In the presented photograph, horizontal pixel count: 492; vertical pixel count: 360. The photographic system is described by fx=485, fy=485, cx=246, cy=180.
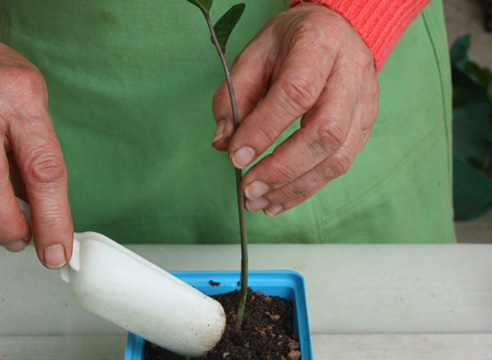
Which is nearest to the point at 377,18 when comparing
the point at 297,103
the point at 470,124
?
the point at 297,103

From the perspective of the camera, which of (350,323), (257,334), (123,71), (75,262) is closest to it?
(75,262)

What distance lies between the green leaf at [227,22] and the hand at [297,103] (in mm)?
76

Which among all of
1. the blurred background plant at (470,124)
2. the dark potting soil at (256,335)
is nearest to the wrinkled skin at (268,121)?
the dark potting soil at (256,335)

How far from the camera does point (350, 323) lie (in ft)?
2.19

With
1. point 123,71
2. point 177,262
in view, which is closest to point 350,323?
point 177,262

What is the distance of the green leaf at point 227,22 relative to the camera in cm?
47

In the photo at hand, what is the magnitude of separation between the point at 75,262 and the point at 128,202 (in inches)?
17.8

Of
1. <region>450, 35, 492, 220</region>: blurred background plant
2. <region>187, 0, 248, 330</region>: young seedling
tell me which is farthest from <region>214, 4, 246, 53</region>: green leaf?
<region>450, 35, 492, 220</region>: blurred background plant

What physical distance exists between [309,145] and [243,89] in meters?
0.10

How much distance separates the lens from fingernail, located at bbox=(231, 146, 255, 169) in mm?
517

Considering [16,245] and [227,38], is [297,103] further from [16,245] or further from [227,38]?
[16,245]

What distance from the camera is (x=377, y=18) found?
2.11 ft

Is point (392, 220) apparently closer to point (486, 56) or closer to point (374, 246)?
point (374, 246)

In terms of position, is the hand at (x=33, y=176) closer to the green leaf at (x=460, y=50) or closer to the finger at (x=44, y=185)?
the finger at (x=44, y=185)
